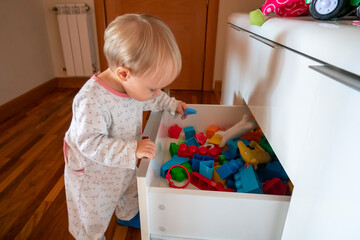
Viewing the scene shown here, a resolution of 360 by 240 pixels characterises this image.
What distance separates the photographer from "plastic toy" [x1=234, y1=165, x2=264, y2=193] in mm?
672

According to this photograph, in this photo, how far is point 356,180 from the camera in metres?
0.31

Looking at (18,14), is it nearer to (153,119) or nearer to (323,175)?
(153,119)

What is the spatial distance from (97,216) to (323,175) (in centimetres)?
61

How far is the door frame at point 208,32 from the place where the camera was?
2.05 metres

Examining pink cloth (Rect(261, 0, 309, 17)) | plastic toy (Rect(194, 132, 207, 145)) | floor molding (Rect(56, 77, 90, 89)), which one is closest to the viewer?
pink cloth (Rect(261, 0, 309, 17))

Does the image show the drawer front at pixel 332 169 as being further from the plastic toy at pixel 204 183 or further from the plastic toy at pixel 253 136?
the plastic toy at pixel 253 136

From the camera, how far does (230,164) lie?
767 millimetres

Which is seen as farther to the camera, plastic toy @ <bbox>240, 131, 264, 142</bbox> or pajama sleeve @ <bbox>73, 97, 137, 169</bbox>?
plastic toy @ <bbox>240, 131, 264, 142</bbox>

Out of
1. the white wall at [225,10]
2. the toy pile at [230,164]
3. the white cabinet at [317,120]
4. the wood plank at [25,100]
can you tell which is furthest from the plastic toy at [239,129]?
the wood plank at [25,100]

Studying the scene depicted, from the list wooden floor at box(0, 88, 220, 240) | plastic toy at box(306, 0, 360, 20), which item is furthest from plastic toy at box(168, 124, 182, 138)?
plastic toy at box(306, 0, 360, 20)

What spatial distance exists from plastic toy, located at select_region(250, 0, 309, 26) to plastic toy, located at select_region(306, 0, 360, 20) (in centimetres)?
12

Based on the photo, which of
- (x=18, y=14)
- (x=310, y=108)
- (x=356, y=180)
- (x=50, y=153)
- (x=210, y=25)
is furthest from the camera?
(x=210, y=25)

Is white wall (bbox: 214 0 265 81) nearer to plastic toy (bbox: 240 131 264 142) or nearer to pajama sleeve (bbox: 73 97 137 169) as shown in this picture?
plastic toy (bbox: 240 131 264 142)

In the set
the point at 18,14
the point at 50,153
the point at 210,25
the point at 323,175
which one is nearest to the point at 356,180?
the point at 323,175
